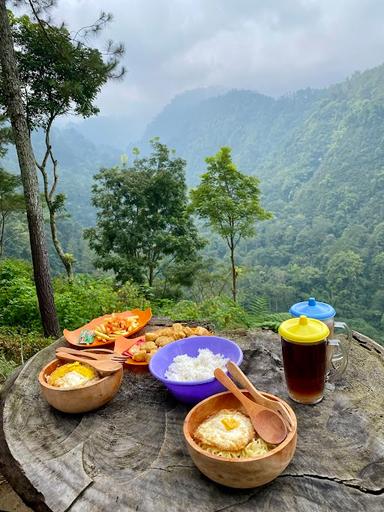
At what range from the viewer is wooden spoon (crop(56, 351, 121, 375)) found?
6.13 feet

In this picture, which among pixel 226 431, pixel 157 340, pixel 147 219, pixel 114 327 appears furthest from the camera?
pixel 147 219

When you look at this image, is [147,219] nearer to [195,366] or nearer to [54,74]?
[54,74]

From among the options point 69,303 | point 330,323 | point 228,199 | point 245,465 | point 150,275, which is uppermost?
point 228,199

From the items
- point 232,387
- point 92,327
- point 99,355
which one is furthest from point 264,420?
point 92,327

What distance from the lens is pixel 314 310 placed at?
184 cm

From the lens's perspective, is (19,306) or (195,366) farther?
(19,306)

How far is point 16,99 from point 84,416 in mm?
4420

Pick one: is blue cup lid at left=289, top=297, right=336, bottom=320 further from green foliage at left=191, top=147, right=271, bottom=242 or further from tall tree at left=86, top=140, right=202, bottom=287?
tall tree at left=86, top=140, right=202, bottom=287

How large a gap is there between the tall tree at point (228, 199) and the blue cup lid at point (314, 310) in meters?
9.54

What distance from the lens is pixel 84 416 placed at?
1809mm

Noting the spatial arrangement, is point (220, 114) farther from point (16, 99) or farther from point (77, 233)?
point (16, 99)

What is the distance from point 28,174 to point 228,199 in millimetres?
7108

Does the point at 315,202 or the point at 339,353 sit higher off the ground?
the point at 315,202

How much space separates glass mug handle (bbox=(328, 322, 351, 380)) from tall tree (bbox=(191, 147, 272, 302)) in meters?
9.38
